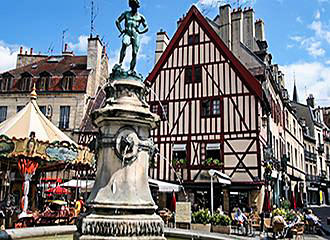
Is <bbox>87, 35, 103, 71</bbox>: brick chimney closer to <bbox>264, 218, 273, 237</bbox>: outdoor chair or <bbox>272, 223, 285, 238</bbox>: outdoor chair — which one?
<bbox>264, 218, 273, 237</bbox>: outdoor chair

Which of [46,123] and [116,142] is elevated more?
[46,123]

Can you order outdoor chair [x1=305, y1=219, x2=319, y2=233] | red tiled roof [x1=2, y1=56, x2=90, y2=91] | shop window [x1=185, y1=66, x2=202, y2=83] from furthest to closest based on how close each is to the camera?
red tiled roof [x1=2, y1=56, x2=90, y2=91], shop window [x1=185, y1=66, x2=202, y2=83], outdoor chair [x1=305, y1=219, x2=319, y2=233]

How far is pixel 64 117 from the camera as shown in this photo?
2494 centimetres

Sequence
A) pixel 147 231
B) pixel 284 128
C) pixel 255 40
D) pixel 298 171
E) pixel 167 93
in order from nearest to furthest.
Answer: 1. pixel 147 231
2. pixel 167 93
3. pixel 255 40
4. pixel 284 128
5. pixel 298 171

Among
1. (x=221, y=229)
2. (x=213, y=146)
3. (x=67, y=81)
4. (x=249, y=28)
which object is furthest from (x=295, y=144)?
(x=221, y=229)

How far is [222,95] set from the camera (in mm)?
19672

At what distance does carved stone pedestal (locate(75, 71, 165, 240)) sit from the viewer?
5816mm

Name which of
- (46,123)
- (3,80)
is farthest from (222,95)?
(3,80)

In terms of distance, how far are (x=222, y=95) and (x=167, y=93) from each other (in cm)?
346

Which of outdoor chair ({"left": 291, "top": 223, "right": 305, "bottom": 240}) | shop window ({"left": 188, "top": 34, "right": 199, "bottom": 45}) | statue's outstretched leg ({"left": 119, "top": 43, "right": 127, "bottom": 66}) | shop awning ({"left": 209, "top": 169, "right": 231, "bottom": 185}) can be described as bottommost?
outdoor chair ({"left": 291, "top": 223, "right": 305, "bottom": 240})

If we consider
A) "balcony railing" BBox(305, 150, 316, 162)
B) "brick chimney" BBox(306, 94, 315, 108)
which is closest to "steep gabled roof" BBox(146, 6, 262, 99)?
"balcony railing" BBox(305, 150, 316, 162)

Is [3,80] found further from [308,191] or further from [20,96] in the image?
[308,191]

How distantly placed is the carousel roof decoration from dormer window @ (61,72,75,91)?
1227 centimetres

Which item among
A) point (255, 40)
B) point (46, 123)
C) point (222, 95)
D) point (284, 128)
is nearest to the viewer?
point (46, 123)
